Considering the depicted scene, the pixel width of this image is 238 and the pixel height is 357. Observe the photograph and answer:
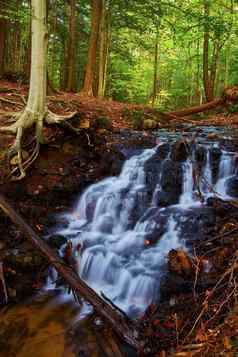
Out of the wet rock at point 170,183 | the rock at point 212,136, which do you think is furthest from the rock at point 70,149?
the rock at point 212,136

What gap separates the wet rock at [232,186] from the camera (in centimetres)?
760

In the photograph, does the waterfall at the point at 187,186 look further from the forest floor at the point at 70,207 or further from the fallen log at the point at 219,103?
the fallen log at the point at 219,103

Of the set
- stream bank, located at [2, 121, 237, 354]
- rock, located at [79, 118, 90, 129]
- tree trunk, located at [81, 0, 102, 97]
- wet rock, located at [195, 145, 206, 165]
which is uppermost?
tree trunk, located at [81, 0, 102, 97]

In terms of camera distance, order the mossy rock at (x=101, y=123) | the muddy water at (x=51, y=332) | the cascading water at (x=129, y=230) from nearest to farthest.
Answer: the muddy water at (x=51, y=332)
the cascading water at (x=129, y=230)
the mossy rock at (x=101, y=123)

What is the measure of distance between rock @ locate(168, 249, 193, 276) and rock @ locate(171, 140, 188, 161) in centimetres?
349

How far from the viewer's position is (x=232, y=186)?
7.77 meters

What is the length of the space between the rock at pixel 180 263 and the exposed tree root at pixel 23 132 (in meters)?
3.53

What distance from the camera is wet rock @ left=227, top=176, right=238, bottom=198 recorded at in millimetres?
7599

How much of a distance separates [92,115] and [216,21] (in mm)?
5650

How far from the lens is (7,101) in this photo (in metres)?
10.3

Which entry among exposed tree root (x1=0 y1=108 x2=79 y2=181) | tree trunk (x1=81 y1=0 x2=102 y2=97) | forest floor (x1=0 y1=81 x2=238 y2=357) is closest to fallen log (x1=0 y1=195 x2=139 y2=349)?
forest floor (x1=0 y1=81 x2=238 y2=357)

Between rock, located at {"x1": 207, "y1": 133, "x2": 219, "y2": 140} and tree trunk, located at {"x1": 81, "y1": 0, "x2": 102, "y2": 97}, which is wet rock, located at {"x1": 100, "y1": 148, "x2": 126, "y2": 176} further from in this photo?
tree trunk, located at {"x1": 81, "y1": 0, "x2": 102, "y2": 97}

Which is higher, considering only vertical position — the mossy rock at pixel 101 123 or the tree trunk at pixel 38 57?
the tree trunk at pixel 38 57

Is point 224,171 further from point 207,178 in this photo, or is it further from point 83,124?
point 83,124
